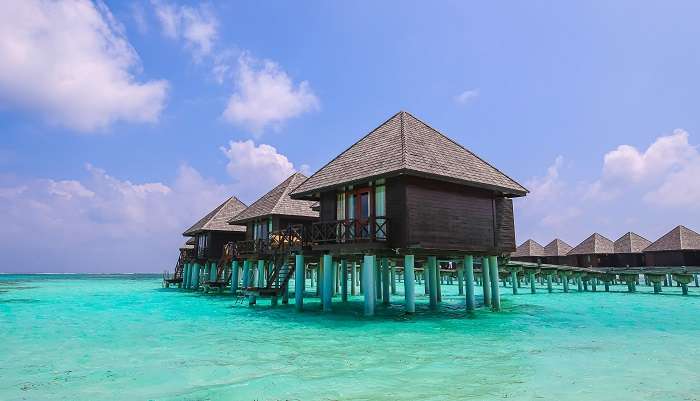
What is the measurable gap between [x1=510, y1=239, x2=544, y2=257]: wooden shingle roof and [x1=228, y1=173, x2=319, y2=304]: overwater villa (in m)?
33.6

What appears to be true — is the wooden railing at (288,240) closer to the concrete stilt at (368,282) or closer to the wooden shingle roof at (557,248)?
the concrete stilt at (368,282)

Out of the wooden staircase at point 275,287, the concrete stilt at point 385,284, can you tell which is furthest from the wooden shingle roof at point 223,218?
the concrete stilt at point 385,284

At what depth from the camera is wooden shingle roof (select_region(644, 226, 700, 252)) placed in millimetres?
42406

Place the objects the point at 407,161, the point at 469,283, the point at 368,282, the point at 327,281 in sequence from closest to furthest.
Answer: the point at 407,161
the point at 368,282
the point at 469,283
the point at 327,281

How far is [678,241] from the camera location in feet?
141

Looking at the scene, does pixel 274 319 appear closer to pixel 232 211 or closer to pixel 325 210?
pixel 325 210

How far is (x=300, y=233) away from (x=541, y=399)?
1589 cm

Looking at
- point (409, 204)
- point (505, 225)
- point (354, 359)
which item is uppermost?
point (409, 204)

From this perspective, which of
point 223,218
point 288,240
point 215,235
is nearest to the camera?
point 288,240

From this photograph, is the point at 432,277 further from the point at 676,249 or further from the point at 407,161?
the point at 676,249

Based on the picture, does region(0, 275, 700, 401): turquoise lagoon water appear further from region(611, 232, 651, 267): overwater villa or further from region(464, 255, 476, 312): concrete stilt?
region(611, 232, 651, 267): overwater villa

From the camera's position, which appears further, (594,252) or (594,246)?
(594,246)

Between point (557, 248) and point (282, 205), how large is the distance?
3926 cm

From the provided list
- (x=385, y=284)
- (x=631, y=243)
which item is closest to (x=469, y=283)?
(x=385, y=284)
